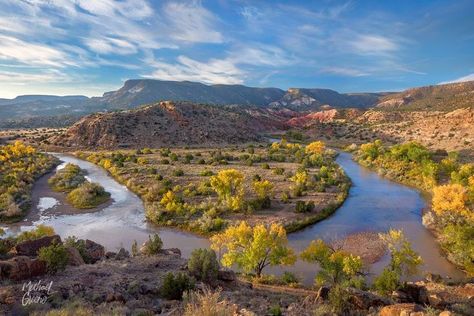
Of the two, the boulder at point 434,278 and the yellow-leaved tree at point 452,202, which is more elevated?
the yellow-leaved tree at point 452,202

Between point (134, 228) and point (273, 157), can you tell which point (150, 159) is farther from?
point (134, 228)

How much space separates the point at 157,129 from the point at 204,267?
8578cm

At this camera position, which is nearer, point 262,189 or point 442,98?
point 262,189

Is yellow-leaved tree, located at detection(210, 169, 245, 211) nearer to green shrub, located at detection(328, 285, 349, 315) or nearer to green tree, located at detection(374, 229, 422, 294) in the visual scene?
green tree, located at detection(374, 229, 422, 294)

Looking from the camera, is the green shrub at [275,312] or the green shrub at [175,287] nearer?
the green shrub at [275,312]

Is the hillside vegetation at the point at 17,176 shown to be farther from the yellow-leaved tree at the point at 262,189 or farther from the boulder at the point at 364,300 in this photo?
the boulder at the point at 364,300

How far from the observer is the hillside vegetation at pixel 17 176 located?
37.3 metres

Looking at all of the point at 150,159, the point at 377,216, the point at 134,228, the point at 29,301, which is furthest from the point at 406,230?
the point at 150,159

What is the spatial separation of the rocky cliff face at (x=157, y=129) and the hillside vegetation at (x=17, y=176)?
21.2 metres

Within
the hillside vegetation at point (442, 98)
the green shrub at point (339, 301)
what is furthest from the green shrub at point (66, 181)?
the hillside vegetation at point (442, 98)

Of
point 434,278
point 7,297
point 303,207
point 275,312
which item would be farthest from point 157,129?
point 275,312

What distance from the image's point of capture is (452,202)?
32.4m

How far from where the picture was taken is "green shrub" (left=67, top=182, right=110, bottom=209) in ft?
136

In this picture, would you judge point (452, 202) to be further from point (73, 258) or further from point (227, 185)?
point (73, 258)
